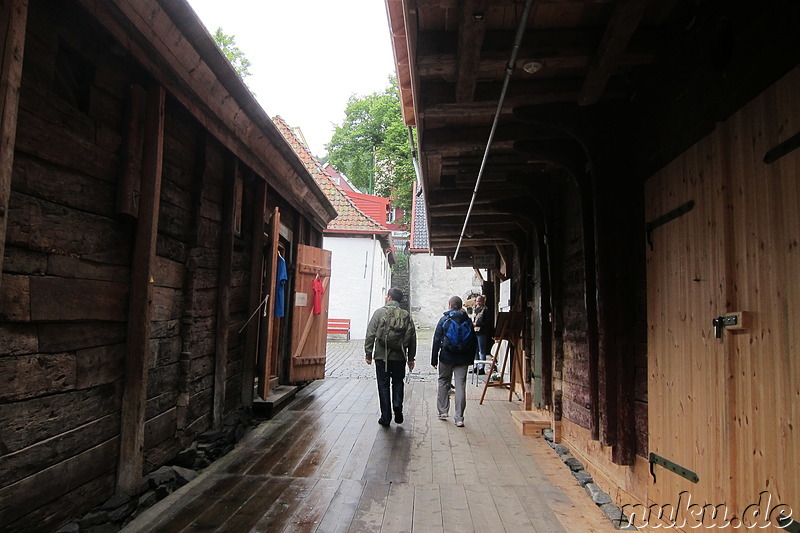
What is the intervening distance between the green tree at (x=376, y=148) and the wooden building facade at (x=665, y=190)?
968 inches

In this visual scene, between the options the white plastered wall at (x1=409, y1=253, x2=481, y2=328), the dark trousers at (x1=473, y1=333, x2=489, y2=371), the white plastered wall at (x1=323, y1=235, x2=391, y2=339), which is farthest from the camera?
the white plastered wall at (x1=409, y1=253, x2=481, y2=328)

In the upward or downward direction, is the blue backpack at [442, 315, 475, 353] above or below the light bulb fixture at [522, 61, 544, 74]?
below

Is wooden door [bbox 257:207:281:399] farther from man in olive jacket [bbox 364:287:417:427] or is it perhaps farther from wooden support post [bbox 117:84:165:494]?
wooden support post [bbox 117:84:165:494]

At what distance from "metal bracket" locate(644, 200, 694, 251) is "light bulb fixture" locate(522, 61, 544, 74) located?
1.19 m

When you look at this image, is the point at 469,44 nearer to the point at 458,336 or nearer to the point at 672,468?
the point at 672,468

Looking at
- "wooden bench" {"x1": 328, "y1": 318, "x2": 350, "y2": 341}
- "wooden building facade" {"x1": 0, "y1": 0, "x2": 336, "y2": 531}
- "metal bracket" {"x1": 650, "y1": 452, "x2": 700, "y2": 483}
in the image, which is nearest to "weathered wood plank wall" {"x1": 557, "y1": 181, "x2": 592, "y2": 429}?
"metal bracket" {"x1": 650, "y1": 452, "x2": 700, "y2": 483}

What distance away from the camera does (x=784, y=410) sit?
6.98 ft

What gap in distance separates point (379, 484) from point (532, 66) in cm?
333

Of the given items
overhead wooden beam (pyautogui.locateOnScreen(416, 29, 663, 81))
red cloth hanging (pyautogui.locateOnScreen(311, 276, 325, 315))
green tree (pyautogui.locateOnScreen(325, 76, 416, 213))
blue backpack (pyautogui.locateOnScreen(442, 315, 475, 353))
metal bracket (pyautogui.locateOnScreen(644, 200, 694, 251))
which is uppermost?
green tree (pyautogui.locateOnScreen(325, 76, 416, 213))

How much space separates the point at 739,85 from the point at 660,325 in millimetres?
1492

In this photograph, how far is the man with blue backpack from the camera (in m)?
6.62

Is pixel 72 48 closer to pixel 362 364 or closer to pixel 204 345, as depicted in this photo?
pixel 204 345

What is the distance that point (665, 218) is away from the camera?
327 cm

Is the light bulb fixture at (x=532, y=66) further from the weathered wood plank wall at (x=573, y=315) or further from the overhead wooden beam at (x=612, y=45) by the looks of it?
the weathered wood plank wall at (x=573, y=315)
